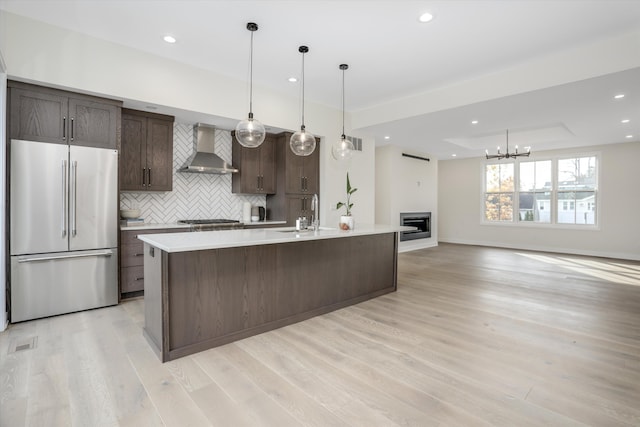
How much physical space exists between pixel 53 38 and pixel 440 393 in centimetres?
485

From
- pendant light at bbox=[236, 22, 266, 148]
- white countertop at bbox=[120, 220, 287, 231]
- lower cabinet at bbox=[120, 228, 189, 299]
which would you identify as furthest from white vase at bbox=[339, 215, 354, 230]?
lower cabinet at bbox=[120, 228, 189, 299]

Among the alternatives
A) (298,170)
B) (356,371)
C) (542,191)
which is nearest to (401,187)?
(298,170)

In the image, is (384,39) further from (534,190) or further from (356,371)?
(534,190)

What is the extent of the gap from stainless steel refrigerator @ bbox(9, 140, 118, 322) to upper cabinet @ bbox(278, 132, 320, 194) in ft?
8.38

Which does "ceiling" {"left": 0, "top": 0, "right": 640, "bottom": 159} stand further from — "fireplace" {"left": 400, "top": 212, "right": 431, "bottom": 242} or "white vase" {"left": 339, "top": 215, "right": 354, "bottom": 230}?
"fireplace" {"left": 400, "top": 212, "right": 431, "bottom": 242}

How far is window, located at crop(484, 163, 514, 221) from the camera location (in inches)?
362

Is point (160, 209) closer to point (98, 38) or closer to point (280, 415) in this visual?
point (98, 38)

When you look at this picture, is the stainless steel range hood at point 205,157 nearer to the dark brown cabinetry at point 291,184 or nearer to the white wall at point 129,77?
the white wall at point 129,77

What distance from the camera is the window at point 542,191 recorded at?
801cm

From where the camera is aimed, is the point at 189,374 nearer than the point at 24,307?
Yes

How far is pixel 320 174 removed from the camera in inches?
236

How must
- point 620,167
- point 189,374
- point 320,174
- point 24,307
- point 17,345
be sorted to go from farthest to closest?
1. point 620,167
2. point 320,174
3. point 24,307
4. point 17,345
5. point 189,374

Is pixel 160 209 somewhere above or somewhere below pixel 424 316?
above

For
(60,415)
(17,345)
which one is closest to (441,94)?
(60,415)
